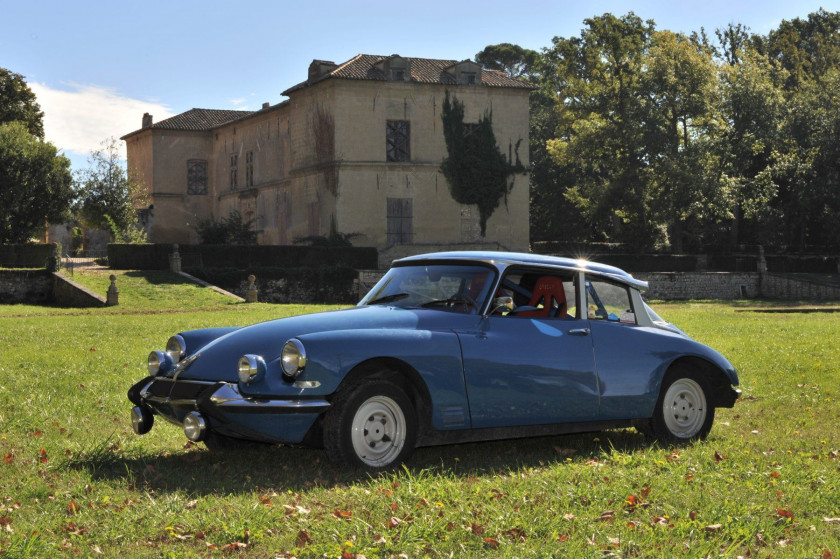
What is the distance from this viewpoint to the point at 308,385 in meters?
6.71

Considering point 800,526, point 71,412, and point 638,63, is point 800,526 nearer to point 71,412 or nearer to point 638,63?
point 71,412

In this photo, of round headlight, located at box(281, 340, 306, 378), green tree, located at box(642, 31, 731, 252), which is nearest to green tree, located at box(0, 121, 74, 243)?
green tree, located at box(642, 31, 731, 252)

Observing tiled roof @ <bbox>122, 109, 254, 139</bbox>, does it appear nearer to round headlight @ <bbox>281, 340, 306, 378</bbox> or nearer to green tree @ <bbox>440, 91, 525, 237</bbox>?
green tree @ <bbox>440, 91, 525, 237</bbox>

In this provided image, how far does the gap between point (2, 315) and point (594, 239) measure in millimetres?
44313

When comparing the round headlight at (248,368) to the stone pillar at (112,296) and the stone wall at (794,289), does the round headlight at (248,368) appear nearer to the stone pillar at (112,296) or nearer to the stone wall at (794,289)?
the stone pillar at (112,296)

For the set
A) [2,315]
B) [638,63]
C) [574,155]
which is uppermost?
[638,63]

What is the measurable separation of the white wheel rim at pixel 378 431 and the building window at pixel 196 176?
5644 centimetres

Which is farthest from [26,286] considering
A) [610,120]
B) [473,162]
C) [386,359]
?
[386,359]

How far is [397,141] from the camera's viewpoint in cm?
4731

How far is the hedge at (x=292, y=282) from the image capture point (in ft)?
139

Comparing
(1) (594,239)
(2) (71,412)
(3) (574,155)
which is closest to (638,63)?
(3) (574,155)

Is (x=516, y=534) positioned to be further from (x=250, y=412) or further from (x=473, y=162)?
(x=473, y=162)

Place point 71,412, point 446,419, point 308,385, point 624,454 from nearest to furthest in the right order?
1. point 308,385
2. point 446,419
3. point 624,454
4. point 71,412

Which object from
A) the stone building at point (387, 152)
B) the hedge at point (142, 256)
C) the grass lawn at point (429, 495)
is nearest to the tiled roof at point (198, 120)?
the stone building at point (387, 152)
